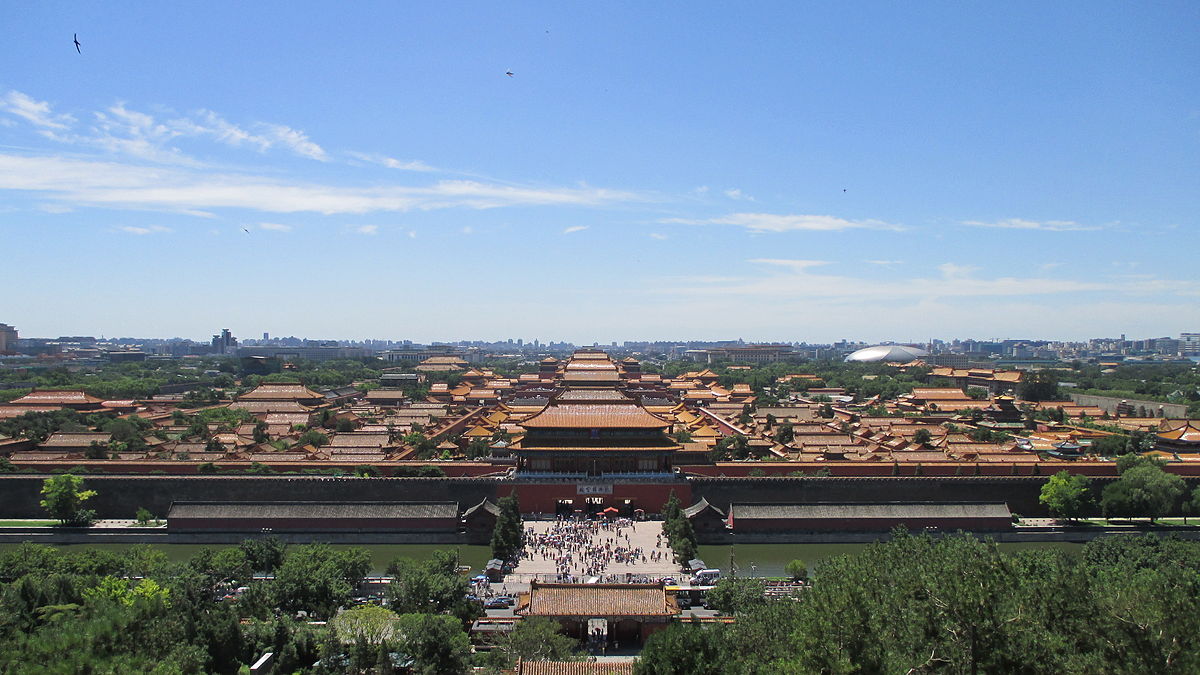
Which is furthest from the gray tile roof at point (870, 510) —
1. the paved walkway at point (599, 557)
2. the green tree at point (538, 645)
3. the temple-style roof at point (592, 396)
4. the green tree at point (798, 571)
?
the green tree at point (538, 645)

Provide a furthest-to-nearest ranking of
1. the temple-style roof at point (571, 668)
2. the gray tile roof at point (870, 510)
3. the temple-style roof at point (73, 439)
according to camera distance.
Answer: the temple-style roof at point (73, 439) → the gray tile roof at point (870, 510) → the temple-style roof at point (571, 668)

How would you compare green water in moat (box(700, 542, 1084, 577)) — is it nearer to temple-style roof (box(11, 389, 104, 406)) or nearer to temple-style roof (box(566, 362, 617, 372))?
temple-style roof (box(566, 362, 617, 372))

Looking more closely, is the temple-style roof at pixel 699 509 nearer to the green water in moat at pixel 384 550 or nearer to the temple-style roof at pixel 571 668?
the green water in moat at pixel 384 550

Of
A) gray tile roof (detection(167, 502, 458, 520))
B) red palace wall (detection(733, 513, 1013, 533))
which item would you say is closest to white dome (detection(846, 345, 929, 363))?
red palace wall (detection(733, 513, 1013, 533))

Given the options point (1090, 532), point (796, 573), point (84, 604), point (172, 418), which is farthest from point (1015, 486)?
point (172, 418)

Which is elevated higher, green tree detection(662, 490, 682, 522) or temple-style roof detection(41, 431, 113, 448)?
temple-style roof detection(41, 431, 113, 448)
